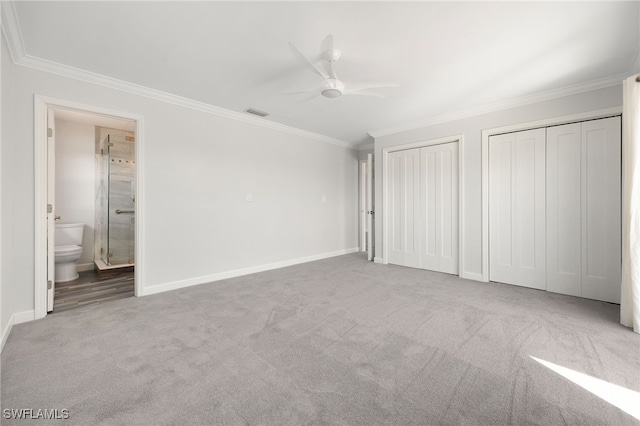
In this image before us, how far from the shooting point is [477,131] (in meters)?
3.90

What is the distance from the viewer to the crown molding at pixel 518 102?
9.78 ft

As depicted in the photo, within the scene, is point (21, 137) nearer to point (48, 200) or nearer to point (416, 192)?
point (48, 200)

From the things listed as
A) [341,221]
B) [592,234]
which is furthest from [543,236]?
[341,221]

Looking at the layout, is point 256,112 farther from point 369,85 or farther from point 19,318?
point 19,318

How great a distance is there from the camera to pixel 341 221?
236 inches

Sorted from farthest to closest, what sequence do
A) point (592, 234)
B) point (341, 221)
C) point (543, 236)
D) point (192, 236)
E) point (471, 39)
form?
point (341, 221) < point (192, 236) < point (543, 236) < point (592, 234) < point (471, 39)

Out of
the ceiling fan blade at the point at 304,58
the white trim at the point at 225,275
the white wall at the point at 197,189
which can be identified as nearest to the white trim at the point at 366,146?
the white wall at the point at 197,189

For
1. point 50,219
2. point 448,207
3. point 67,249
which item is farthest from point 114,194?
point 448,207

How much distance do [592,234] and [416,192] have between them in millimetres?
2228

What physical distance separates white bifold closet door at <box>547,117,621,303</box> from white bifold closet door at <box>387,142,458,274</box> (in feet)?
3.86

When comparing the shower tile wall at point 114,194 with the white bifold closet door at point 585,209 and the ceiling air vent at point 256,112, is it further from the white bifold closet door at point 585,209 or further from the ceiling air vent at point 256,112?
the white bifold closet door at point 585,209

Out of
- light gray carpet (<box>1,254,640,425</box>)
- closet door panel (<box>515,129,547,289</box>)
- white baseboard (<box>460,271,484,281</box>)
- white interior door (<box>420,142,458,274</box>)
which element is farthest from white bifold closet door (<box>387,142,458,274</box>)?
light gray carpet (<box>1,254,640,425</box>)

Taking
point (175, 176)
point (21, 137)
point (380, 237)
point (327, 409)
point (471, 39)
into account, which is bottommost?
point (327, 409)

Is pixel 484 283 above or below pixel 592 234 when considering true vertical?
below
